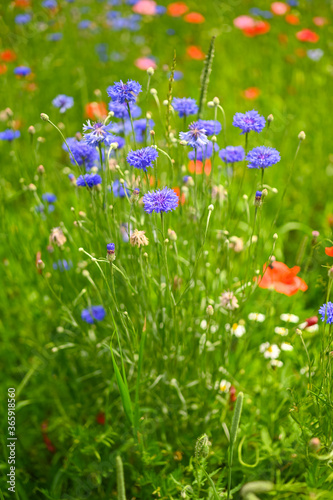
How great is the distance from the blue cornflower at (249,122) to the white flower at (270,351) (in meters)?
0.64

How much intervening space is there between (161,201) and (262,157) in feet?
1.03

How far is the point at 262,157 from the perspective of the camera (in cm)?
113

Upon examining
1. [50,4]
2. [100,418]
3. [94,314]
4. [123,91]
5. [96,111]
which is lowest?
[100,418]

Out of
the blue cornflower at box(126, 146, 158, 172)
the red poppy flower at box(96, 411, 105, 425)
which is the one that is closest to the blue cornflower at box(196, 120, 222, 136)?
the blue cornflower at box(126, 146, 158, 172)

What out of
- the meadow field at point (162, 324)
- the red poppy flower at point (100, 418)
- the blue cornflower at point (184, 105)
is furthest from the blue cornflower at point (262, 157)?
the red poppy flower at point (100, 418)

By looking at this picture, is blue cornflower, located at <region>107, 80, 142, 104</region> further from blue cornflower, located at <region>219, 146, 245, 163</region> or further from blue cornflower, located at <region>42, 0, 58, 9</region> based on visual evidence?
blue cornflower, located at <region>42, 0, 58, 9</region>

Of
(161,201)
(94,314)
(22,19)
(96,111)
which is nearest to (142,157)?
(161,201)

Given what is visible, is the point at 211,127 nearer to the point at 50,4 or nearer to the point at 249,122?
the point at 249,122

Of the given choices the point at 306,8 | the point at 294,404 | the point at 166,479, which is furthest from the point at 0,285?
the point at 306,8

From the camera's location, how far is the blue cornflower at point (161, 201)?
95 cm

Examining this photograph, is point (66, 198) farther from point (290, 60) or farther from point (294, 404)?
point (290, 60)

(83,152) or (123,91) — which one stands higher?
(123,91)

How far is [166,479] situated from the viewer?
3.93 feet

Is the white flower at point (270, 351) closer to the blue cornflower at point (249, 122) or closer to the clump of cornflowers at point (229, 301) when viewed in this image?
the clump of cornflowers at point (229, 301)
